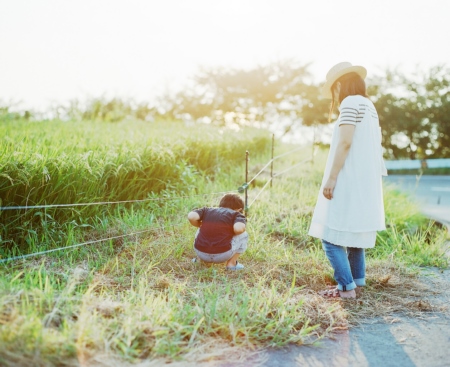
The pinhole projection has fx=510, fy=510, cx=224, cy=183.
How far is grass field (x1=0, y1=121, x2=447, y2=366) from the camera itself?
276cm

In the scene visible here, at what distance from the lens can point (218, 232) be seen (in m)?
4.20

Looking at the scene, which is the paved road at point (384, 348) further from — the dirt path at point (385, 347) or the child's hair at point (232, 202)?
the child's hair at point (232, 202)

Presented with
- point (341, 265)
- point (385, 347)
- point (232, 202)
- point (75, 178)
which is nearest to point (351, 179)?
point (341, 265)

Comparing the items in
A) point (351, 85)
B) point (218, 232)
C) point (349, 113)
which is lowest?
point (218, 232)

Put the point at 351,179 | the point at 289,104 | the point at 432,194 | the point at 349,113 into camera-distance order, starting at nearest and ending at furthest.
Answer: the point at 349,113, the point at 351,179, the point at 432,194, the point at 289,104

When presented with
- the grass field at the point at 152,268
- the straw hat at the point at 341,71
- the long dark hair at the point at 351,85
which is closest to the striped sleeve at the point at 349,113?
the long dark hair at the point at 351,85

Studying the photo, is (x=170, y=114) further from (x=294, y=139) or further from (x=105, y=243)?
(x=105, y=243)

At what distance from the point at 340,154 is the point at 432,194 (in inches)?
306

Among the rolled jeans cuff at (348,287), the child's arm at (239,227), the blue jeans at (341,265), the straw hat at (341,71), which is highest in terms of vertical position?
the straw hat at (341,71)

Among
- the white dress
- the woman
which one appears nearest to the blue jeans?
the woman

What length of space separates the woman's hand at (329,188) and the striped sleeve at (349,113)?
419 mm

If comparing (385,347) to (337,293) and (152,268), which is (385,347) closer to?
(337,293)

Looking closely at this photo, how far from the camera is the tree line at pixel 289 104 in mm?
17188

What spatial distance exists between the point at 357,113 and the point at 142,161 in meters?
3.21
